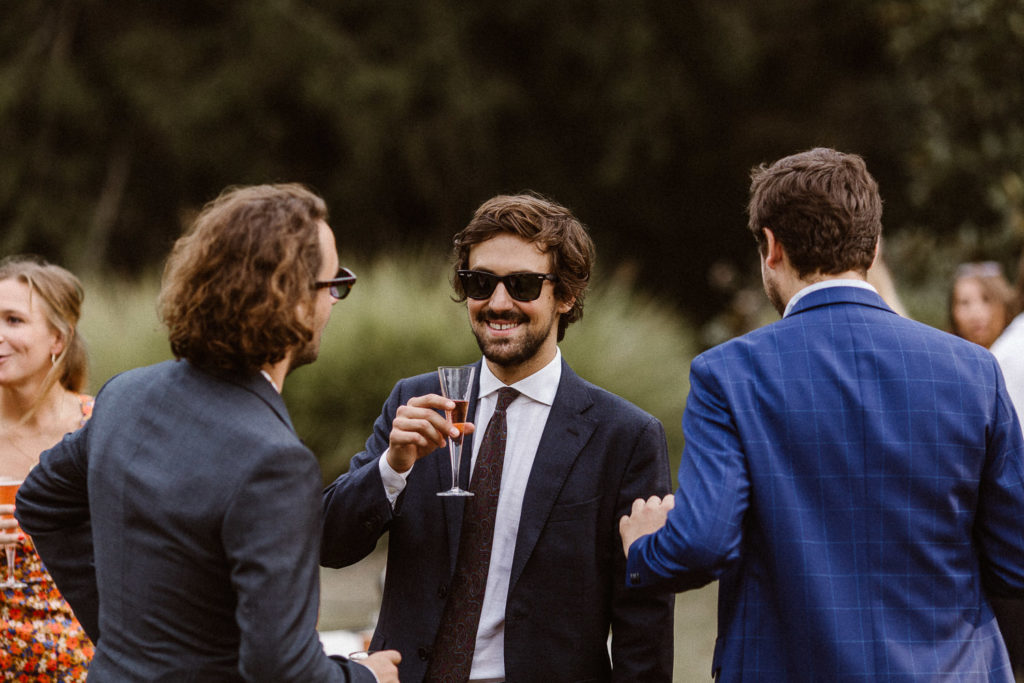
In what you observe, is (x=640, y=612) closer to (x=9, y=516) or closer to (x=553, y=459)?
(x=553, y=459)

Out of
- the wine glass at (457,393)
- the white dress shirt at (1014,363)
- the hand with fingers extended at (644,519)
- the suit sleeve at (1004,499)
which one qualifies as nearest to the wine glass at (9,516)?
the wine glass at (457,393)

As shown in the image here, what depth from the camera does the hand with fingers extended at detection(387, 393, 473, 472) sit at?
2607 millimetres

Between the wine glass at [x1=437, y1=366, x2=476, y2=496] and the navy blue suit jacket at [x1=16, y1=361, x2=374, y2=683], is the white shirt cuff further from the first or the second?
the navy blue suit jacket at [x1=16, y1=361, x2=374, y2=683]

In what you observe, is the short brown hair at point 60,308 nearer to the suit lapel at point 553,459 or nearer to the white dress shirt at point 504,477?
the white dress shirt at point 504,477

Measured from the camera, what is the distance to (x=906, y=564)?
2.35 metres

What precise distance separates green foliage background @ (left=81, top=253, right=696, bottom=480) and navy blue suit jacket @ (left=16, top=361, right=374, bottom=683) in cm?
574

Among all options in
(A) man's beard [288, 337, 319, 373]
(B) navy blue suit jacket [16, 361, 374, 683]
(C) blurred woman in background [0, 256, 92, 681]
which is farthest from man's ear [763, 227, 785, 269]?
(C) blurred woman in background [0, 256, 92, 681]

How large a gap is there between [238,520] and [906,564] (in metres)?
1.48

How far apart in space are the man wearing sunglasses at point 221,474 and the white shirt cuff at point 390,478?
1.98ft

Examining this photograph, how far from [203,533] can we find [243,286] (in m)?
0.50

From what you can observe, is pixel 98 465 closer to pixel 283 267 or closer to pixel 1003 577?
pixel 283 267

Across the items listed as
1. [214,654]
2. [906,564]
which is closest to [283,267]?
[214,654]

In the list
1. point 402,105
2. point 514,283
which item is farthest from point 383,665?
point 402,105

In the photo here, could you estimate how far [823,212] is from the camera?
249cm
